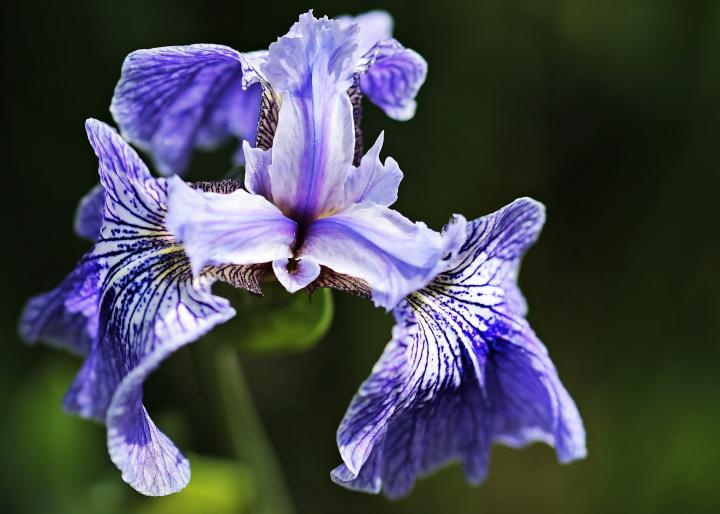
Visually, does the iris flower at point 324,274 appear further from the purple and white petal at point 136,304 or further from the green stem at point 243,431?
the green stem at point 243,431

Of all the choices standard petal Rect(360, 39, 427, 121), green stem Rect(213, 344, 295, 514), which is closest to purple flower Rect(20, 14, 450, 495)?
standard petal Rect(360, 39, 427, 121)

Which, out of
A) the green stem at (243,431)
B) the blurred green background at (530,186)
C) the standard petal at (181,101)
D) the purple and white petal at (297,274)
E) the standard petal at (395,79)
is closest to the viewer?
the purple and white petal at (297,274)

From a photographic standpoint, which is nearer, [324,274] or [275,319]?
[324,274]

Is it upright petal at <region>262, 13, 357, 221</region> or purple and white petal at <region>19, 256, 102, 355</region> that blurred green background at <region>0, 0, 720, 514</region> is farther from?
upright petal at <region>262, 13, 357, 221</region>

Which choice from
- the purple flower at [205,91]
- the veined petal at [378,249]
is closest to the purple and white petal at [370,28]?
the purple flower at [205,91]

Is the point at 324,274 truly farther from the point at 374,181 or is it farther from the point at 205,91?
the point at 205,91

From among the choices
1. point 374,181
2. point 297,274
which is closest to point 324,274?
point 297,274

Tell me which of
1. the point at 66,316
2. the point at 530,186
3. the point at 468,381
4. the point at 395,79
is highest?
the point at 395,79

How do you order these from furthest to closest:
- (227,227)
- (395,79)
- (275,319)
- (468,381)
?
(395,79) < (275,319) < (468,381) < (227,227)
